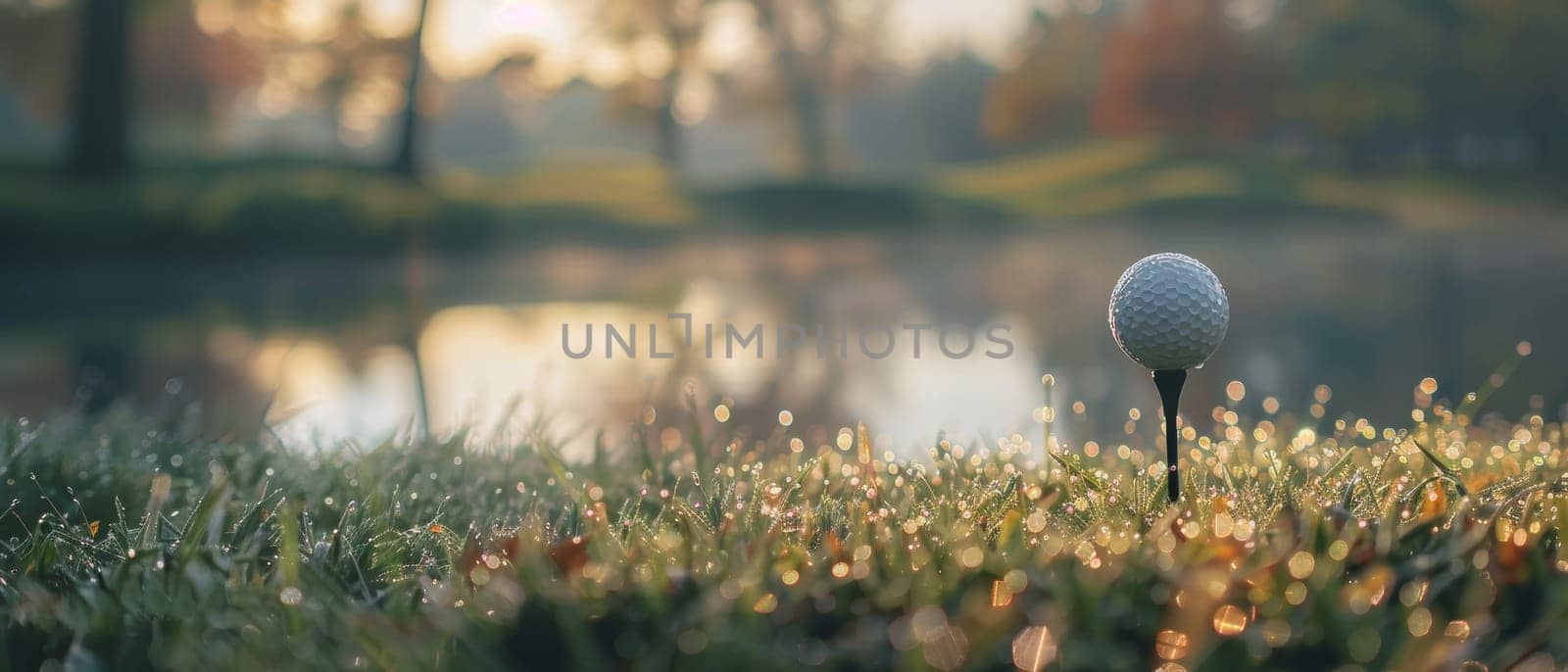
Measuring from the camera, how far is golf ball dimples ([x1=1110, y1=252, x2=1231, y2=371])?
2.36 m

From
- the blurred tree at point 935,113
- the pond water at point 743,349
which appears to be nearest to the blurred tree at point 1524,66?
the pond water at point 743,349

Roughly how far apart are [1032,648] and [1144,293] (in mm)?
1060

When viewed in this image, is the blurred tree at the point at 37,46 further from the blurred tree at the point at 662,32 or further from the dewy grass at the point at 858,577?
the dewy grass at the point at 858,577

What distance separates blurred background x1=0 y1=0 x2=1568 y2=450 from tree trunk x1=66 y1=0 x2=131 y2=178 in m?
0.04

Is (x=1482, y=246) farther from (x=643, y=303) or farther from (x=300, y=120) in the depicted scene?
(x=300, y=120)

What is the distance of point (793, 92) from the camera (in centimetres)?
3077

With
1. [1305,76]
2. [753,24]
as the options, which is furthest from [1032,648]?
[1305,76]

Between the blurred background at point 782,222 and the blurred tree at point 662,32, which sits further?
the blurred tree at point 662,32

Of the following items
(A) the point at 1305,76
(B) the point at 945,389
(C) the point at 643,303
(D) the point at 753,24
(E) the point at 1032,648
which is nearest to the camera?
(E) the point at 1032,648

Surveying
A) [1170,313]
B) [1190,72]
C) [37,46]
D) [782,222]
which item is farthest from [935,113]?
[1170,313]

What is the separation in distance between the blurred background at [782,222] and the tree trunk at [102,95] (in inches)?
1.6

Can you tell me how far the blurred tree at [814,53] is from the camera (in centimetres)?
2731

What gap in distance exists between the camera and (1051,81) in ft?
121

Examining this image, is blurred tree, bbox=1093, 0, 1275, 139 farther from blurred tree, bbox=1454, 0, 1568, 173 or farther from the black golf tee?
the black golf tee
